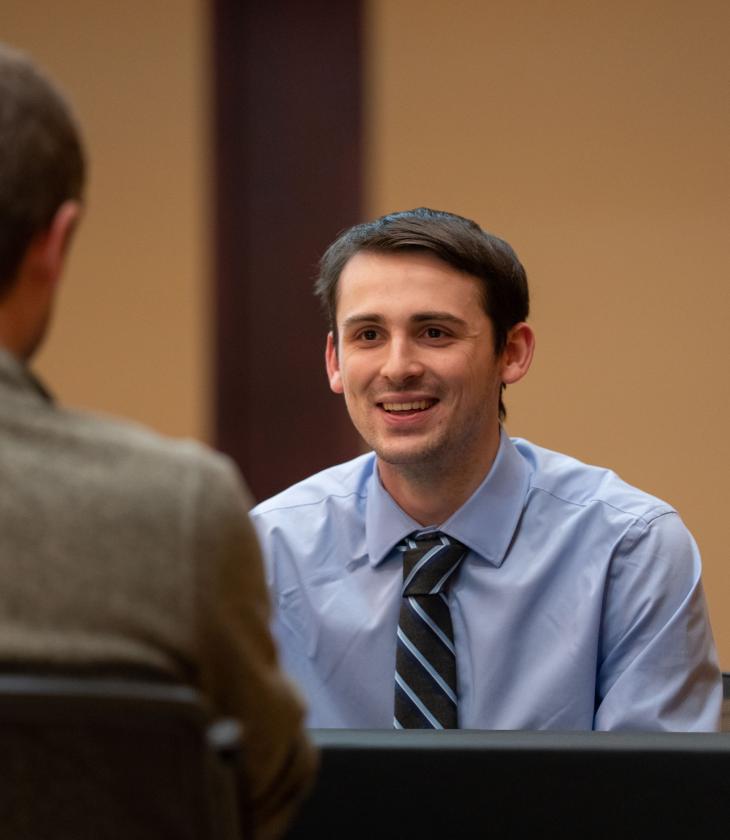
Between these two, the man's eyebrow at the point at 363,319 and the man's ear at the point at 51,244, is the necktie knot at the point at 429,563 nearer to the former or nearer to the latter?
the man's eyebrow at the point at 363,319

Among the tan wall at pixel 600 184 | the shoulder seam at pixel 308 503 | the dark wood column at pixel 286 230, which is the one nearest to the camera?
the shoulder seam at pixel 308 503

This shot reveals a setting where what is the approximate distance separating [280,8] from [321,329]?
2.27ft

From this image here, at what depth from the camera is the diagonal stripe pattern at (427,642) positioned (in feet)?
4.57

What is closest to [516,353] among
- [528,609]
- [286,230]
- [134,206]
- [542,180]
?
[528,609]

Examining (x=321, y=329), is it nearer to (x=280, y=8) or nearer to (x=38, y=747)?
(x=280, y=8)

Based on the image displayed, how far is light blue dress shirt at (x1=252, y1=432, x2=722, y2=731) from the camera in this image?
55.5 inches

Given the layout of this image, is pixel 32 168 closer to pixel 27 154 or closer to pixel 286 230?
pixel 27 154

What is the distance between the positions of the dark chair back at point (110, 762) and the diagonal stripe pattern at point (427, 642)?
31.6 inches

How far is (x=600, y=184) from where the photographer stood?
2.94 m

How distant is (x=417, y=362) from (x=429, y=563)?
9.9 inches

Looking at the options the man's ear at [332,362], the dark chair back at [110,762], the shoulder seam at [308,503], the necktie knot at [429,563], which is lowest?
the necktie knot at [429,563]

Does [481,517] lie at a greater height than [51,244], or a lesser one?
lesser

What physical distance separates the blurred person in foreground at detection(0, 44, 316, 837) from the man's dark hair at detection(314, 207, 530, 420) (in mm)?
954

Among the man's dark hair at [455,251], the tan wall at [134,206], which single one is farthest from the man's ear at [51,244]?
the tan wall at [134,206]
